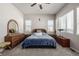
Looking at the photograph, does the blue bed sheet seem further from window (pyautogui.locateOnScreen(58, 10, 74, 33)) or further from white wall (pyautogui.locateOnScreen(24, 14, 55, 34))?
window (pyautogui.locateOnScreen(58, 10, 74, 33))

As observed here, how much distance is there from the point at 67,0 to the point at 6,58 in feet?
2.30

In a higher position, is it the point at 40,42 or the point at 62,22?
the point at 62,22

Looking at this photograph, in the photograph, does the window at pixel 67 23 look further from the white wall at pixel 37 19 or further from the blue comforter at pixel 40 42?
the blue comforter at pixel 40 42

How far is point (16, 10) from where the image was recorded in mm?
2068

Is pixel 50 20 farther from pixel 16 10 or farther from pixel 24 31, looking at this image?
pixel 16 10

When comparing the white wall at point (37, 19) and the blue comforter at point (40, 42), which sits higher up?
the white wall at point (37, 19)

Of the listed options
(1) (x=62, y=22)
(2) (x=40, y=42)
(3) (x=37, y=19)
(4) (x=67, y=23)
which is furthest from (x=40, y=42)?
(4) (x=67, y=23)

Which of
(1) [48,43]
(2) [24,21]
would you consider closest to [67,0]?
(2) [24,21]

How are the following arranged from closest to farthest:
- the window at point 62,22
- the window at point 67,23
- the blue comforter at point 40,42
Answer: the window at point 67,23, the window at point 62,22, the blue comforter at point 40,42

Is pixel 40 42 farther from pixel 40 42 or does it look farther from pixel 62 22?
pixel 62 22

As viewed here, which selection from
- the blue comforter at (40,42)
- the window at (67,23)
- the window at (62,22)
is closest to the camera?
the window at (67,23)

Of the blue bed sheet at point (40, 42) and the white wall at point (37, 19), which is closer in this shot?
the white wall at point (37, 19)

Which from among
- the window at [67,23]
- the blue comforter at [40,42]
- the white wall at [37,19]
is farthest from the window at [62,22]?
the blue comforter at [40,42]

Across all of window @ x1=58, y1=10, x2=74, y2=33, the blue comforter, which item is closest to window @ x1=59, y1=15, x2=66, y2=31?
window @ x1=58, y1=10, x2=74, y2=33
